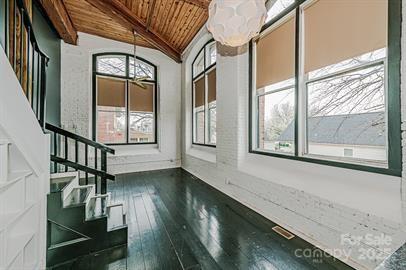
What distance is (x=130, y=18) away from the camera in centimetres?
445

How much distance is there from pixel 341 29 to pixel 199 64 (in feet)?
13.2

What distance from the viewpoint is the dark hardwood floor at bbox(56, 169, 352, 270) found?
1.76m

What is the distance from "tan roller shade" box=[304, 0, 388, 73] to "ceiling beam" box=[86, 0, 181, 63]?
12.4 ft

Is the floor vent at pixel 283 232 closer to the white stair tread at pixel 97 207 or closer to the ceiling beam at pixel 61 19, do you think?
the white stair tread at pixel 97 207

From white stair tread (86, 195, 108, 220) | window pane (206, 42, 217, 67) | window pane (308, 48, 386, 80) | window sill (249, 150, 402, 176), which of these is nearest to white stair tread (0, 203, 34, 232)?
white stair tread (86, 195, 108, 220)

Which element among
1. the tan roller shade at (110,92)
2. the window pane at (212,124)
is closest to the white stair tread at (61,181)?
the window pane at (212,124)

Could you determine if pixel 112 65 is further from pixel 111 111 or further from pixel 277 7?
pixel 277 7

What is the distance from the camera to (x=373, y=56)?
1776mm

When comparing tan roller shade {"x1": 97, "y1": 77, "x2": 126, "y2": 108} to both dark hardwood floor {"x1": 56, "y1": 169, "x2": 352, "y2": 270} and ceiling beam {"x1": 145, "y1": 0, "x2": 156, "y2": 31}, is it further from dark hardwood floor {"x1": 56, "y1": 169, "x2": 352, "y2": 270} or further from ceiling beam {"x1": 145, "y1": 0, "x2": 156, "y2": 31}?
dark hardwood floor {"x1": 56, "y1": 169, "x2": 352, "y2": 270}

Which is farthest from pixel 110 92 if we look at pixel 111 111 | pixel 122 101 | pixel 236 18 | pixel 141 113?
pixel 236 18

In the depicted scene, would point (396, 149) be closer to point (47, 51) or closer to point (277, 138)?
point (277, 138)

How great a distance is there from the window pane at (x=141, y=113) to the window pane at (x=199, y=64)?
5.05ft

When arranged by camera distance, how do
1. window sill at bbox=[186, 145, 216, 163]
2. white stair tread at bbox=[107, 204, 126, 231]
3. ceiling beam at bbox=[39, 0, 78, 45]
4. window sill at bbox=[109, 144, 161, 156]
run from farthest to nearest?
window sill at bbox=[109, 144, 161, 156], window sill at bbox=[186, 145, 216, 163], ceiling beam at bbox=[39, 0, 78, 45], white stair tread at bbox=[107, 204, 126, 231]

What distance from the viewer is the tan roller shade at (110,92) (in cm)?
536
